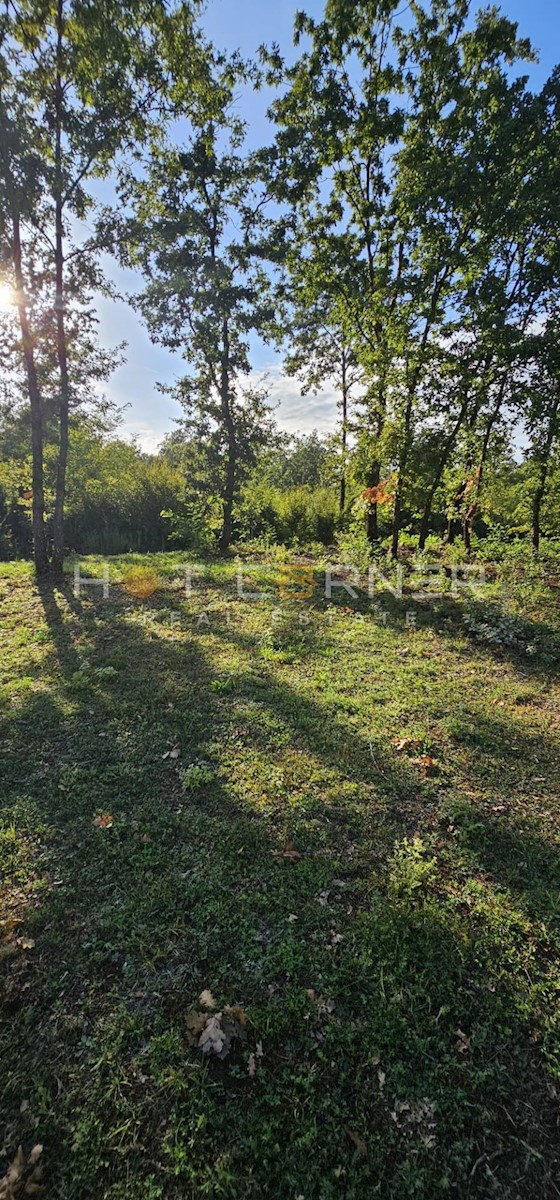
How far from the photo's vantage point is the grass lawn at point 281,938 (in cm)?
177

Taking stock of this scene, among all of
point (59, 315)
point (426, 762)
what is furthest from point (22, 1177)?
point (59, 315)

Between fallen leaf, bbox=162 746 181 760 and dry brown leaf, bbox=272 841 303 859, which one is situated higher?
fallen leaf, bbox=162 746 181 760

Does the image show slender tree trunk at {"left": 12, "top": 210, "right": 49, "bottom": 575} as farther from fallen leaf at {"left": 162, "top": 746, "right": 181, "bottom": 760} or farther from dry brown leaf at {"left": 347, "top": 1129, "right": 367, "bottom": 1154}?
dry brown leaf at {"left": 347, "top": 1129, "right": 367, "bottom": 1154}

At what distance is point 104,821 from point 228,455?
11.3 m

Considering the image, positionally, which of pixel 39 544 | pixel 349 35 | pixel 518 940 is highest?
pixel 349 35

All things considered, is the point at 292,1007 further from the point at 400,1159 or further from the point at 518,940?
the point at 518,940

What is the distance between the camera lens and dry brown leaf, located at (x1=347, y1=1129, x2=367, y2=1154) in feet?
5.75

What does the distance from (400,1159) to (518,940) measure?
113 cm

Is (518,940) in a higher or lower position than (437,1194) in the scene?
higher

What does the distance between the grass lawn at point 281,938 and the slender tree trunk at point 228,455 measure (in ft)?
28.9

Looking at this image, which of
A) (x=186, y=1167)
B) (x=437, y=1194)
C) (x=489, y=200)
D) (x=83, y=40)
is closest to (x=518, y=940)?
(x=437, y=1194)

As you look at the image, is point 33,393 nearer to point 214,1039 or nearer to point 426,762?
point 426,762

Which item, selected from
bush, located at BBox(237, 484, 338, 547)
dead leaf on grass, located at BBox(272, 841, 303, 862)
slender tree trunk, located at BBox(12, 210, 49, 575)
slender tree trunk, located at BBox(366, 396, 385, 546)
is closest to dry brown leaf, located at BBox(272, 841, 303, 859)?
dead leaf on grass, located at BBox(272, 841, 303, 862)

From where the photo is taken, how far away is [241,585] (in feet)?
31.6
